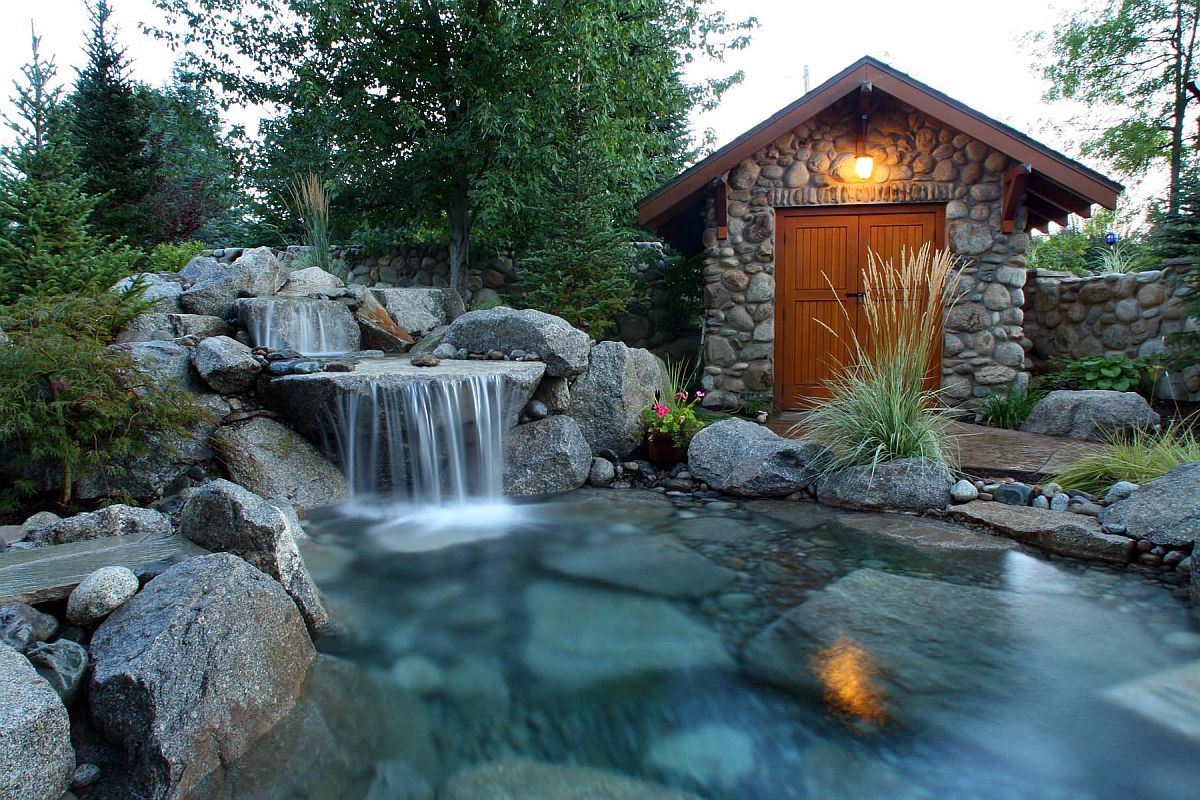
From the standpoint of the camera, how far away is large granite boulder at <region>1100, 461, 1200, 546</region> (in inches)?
146

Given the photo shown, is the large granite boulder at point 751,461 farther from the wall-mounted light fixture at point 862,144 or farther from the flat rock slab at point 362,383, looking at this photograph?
the wall-mounted light fixture at point 862,144

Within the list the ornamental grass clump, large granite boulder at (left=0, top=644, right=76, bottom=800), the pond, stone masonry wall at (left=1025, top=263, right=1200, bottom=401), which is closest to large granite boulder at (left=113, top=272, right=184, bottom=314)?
the pond

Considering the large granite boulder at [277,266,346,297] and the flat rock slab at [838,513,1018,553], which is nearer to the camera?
the flat rock slab at [838,513,1018,553]

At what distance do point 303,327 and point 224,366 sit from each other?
212cm

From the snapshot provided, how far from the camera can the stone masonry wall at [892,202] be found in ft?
24.1

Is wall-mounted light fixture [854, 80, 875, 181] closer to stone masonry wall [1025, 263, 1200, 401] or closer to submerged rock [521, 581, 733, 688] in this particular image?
stone masonry wall [1025, 263, 1200, 401]

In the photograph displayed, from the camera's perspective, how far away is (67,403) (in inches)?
148

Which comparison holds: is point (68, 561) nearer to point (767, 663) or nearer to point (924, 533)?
point (767, 663)

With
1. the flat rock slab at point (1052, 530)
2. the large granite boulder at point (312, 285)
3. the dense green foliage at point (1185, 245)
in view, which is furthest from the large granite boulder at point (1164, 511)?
the large granite boulder at point (312, 285)

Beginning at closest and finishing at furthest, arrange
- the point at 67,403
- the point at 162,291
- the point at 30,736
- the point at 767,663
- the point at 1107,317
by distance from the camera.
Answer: the point at 30,736
the point at 767,663
the point at 67,403
the point at 162,291
the point at 1107,317

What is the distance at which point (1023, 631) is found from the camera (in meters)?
3.08

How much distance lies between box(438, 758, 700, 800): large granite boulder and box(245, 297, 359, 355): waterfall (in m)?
5.13

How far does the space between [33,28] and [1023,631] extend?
9.01m

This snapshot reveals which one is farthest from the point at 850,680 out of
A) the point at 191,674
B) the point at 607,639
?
the point at 191,674
